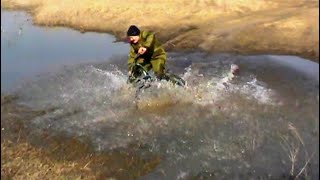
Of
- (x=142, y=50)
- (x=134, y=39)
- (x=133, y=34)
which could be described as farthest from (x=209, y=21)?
(x=133, y=34)

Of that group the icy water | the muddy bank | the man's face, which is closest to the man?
the man's face

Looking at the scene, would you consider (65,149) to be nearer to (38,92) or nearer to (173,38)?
(38,92)

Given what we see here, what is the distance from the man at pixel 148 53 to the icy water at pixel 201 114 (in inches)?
24.4

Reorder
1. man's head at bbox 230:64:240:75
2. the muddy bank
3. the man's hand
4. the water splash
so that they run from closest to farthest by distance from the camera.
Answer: the water splash, the man's hand, man's head at bbox 230:64:240:75, the muddy bank

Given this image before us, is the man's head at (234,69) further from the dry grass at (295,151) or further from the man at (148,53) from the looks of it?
the dry grass at (295,151)

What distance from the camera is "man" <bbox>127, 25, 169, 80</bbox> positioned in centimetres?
1305

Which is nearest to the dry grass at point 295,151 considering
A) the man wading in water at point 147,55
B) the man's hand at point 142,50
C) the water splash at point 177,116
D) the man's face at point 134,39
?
the water splash at point 177,116

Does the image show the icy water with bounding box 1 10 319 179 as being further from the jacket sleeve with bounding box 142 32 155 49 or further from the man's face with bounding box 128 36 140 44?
the man's face with bounding box 128 36 140 44

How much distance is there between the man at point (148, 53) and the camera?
13.0 m

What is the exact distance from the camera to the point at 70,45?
20062 mm

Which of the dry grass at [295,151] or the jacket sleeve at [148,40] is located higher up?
the jacket sleeve at [148,40]

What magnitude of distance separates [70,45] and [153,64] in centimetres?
756

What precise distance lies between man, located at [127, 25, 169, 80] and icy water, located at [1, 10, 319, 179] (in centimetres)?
62

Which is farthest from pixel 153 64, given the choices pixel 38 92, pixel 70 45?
pixel 70 45
